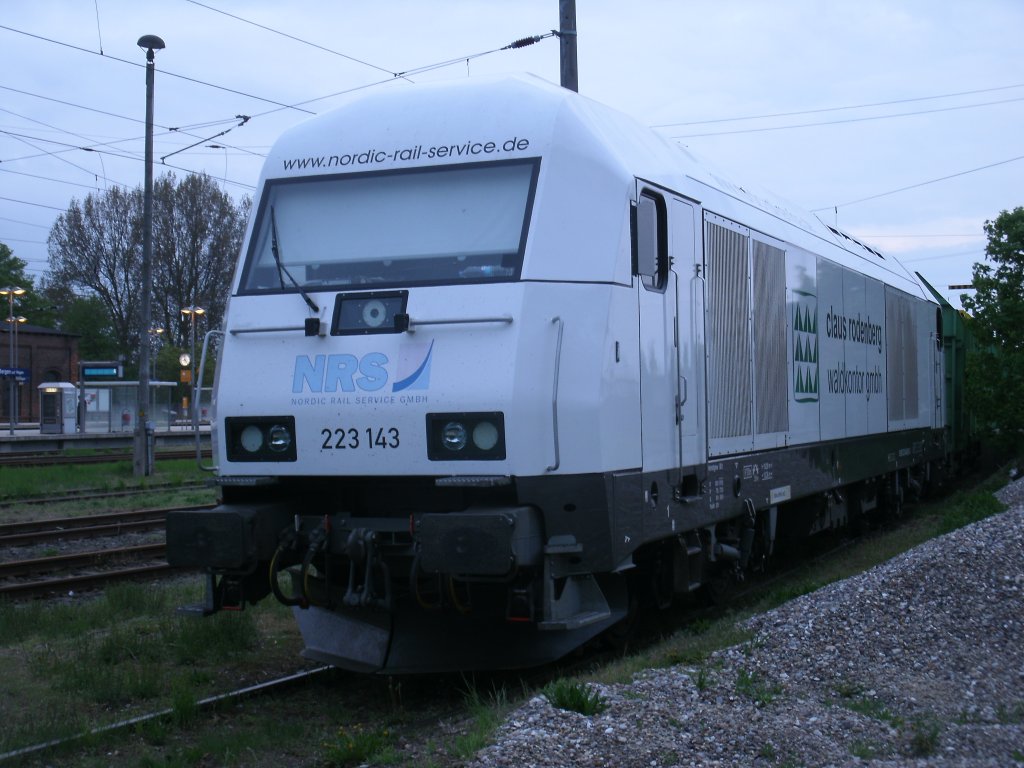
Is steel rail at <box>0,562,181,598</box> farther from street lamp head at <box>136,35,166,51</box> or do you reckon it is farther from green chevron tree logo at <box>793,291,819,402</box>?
street lamp head at <box>136,35,166,51</box>

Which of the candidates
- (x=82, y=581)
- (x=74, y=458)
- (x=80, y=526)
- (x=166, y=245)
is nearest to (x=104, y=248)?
(x=166, y=245)

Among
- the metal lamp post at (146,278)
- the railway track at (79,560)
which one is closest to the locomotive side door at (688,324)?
the railway track at (79,560)

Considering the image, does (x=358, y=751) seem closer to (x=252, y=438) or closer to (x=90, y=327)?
(x=252, y=438)

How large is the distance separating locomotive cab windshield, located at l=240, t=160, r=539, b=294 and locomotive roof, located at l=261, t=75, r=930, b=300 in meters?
0.10

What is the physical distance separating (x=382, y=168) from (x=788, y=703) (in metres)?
3.88

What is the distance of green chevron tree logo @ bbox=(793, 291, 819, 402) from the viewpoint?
10.3 meters

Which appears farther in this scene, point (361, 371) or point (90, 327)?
point (90, 327)

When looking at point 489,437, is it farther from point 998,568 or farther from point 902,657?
point 998,568

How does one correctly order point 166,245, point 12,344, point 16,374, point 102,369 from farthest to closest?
point 166,245, point 102,369, point 12,344, point 16,374

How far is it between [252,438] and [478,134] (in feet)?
7.43

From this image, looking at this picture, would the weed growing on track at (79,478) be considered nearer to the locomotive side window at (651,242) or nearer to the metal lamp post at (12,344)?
the metal lamp post at (12,344)

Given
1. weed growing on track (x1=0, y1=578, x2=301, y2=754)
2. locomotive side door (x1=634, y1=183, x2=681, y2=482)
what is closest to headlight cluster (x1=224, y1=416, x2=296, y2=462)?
weed growing on track (x1=0, y1=578, x2=301, y2=754)

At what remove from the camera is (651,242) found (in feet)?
23.4

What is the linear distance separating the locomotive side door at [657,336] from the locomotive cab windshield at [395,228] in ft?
2.85
